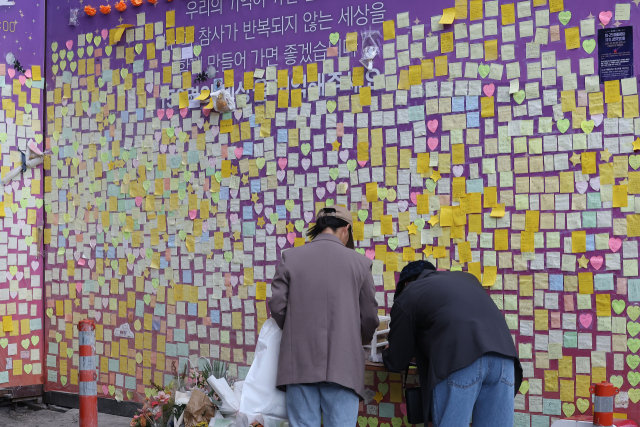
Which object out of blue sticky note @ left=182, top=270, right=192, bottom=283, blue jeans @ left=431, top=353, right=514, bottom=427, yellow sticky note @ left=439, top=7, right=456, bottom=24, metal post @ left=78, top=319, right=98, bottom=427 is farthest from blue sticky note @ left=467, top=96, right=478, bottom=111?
metal post @ left=78, top=319, right=98, bottom=427

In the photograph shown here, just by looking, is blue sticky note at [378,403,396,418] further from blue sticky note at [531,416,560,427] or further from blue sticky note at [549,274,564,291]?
blue sticky note at [549,274,564,291]

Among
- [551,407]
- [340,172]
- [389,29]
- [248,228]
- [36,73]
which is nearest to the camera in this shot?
[551,407]

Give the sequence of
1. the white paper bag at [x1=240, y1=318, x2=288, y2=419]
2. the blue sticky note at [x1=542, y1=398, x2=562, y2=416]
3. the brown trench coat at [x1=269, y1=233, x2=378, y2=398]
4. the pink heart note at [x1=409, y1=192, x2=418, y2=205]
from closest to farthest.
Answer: the brown trench coat at [x1=269, y1=233, x2=378, y2=398]
the white paper bag at [x1=240, y1=318, x2=288, y2=419]
the blue sticky note at [x1=542, y1=398, x2=562, y2=416]
the pink heart note at [x1=409, y1=192, x2=418, y2=205]

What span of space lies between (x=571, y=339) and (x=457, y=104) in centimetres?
177

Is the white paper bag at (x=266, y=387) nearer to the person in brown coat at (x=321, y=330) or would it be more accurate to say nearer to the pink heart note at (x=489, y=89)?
the person in brown coat at (x=321, y=330)

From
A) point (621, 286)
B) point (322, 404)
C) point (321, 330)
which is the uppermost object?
point (621, 286)

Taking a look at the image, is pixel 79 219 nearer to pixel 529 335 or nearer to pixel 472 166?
pixel 472 166

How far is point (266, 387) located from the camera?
13.8ft

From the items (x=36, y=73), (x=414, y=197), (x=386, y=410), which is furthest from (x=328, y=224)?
(x=36, y=73)

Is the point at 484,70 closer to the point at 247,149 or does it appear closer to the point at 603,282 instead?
the point at 603,282

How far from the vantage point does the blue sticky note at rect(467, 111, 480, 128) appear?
4727 mm

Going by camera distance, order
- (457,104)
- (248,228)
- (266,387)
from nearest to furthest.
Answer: (266,387) < (457,104) < (248,228)

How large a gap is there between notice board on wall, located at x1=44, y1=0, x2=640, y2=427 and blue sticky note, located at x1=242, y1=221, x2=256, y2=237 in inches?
0.8

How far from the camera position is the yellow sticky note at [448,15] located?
4805mm
